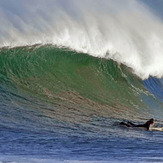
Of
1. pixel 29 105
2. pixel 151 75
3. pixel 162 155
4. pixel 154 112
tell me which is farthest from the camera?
pixel 151 75

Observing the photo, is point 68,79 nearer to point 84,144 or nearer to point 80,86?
point 80,86

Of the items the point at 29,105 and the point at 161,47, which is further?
the point at 161,47

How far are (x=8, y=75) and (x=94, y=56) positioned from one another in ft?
A: 14.5

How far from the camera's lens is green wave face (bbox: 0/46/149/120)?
14.5 meters

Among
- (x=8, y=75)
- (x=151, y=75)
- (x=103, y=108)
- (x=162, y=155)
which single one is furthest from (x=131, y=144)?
(x=151, y=75)

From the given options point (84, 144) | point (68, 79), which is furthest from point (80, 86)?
point (84, 144)

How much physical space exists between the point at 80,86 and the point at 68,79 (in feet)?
1.44

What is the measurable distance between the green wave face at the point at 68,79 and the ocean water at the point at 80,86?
0.11ft

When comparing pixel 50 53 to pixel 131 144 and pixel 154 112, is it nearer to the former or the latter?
pixel 154 112

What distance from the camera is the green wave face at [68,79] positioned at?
14539 mm

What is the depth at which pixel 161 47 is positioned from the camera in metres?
21.9

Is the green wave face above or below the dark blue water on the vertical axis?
above

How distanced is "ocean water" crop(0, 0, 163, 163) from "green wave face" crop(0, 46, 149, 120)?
0.03 metres

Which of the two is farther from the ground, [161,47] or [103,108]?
[161,47]
